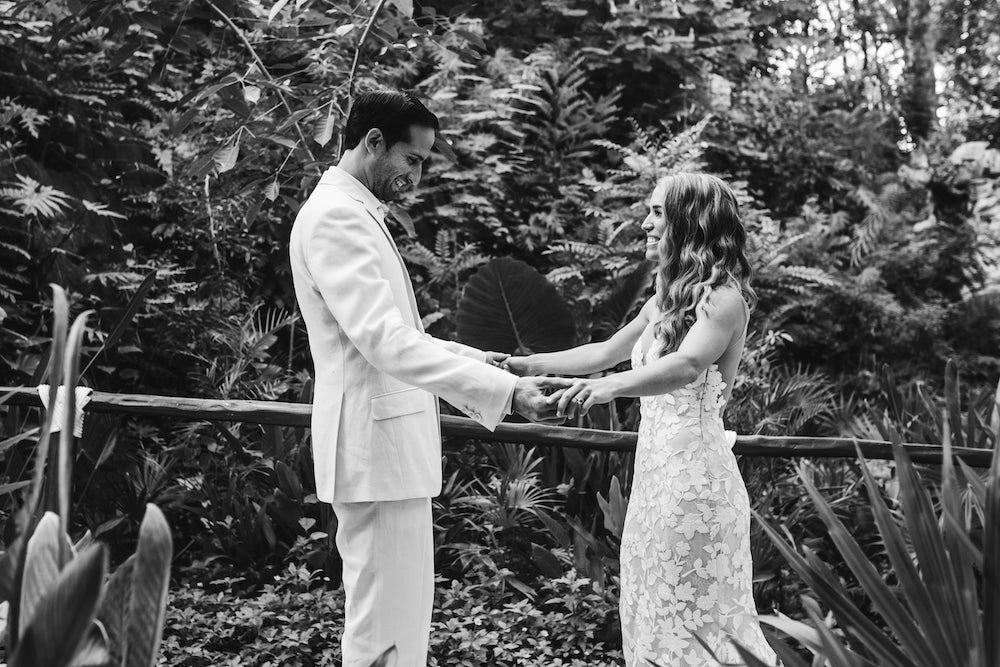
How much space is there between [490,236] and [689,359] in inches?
205

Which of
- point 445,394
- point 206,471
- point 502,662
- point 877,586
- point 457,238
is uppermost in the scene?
point 457,238

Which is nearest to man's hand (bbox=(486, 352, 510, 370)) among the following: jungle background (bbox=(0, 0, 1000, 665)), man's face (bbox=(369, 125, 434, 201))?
man's face (bbox=(369, 125, 434, 201))

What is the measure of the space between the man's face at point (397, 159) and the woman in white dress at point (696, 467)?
2.77 feet

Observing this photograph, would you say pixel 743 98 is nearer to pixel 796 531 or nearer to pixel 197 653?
pixel 796 531

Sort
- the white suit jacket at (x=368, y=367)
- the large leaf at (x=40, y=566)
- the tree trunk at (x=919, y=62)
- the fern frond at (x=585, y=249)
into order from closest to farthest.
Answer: the large leaf at (x=40, y=566) < the white suit jacket at (x=368, y=367) < the fern frond at (x=585, y=249) < the tree trunk at (x=919, y=62)

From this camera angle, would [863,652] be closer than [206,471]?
Yes

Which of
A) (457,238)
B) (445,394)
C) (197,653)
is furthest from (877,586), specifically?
(457,238)

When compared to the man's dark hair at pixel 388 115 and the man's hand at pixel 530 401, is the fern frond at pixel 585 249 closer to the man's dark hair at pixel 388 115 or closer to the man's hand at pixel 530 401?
the man's dark hair at pixel 388 115

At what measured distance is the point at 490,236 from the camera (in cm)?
766

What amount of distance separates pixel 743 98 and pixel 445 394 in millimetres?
7955

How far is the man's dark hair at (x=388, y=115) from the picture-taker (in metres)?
2.21

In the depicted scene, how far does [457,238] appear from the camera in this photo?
751 centimetres

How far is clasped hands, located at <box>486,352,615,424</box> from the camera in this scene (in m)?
2.08

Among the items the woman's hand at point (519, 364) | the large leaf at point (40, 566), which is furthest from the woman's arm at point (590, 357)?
the large leaf at point (40, 566)
